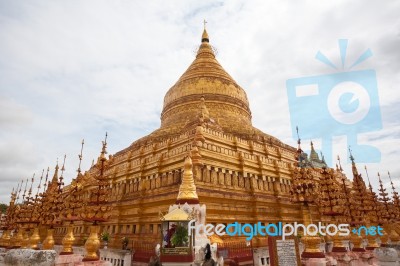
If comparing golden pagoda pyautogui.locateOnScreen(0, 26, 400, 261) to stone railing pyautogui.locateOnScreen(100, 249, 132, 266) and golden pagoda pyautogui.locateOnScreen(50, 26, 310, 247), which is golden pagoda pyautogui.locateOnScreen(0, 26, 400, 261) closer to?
golden pagoda pyautogui.locateOnScreen(50, 26, 310, 247)

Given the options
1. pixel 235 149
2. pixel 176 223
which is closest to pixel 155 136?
pixel 235 149

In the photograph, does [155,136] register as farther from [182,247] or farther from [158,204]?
[182,247]

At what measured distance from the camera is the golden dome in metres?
30.2

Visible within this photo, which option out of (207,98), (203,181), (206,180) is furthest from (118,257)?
(207,98)

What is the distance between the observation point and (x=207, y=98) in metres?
30.9

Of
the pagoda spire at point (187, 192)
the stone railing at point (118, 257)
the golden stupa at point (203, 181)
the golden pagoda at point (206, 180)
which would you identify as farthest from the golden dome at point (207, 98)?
the stone railing at point (118, 257)

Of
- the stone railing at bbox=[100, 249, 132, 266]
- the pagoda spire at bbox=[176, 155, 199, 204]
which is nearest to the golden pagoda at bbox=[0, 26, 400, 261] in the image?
the pagoda spire at bbox=[176, 155, 199, 204]

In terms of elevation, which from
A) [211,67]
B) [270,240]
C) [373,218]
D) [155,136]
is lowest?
[270,240]

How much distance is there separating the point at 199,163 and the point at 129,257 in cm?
648

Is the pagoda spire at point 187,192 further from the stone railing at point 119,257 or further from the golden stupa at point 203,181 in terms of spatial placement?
the stone railing at point 119,257

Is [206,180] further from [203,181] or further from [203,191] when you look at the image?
[203,191]

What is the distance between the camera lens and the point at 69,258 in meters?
12.0

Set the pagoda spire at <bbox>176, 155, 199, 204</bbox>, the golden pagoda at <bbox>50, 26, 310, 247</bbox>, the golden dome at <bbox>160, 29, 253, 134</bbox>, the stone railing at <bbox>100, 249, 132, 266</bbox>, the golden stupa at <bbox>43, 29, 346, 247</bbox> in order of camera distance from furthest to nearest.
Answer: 1. the golden dome at <bbox>160, 29, 253, 134</bbox>
2. the golden pagoda at <bbox>50, 26, 310, 247</bbox>
3. the golden stupa at <bbox>43, 29, 346, 247</bbox>
4. the stone railing at <bbox>100, 249, 132, 266</bbox>
5. the pagoda spire at <bbox>176, 155, 199, 204</bbox>

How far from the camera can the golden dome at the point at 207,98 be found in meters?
30.2
